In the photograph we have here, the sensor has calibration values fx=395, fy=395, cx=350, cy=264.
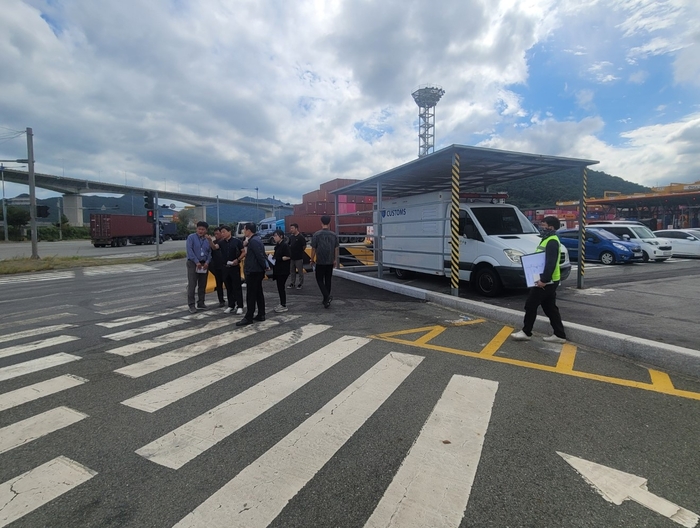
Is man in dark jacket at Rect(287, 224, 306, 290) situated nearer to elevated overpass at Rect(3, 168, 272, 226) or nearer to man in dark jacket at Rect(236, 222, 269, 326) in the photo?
man in dark jacket at Rect(236, 222, 269, 326)

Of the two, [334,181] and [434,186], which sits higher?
[334,181]

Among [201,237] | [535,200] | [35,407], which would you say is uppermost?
[535,200]

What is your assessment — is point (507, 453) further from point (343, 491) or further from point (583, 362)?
point (583, 362)

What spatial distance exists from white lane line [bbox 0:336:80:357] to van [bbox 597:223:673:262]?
778 inches

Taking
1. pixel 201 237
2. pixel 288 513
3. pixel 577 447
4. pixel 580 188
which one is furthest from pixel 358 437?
pixel 580 188

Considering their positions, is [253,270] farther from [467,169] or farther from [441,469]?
[467,169]

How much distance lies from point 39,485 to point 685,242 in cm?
2465

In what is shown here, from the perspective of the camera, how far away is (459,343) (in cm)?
579

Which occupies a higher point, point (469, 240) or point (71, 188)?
point (71, 188)

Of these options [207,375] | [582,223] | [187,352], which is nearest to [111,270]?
[187,352]

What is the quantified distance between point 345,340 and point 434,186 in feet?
31.1

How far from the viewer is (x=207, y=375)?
461cm

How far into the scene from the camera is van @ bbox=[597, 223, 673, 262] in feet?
55.1

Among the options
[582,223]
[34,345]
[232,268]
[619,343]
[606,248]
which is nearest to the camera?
[619,343]
